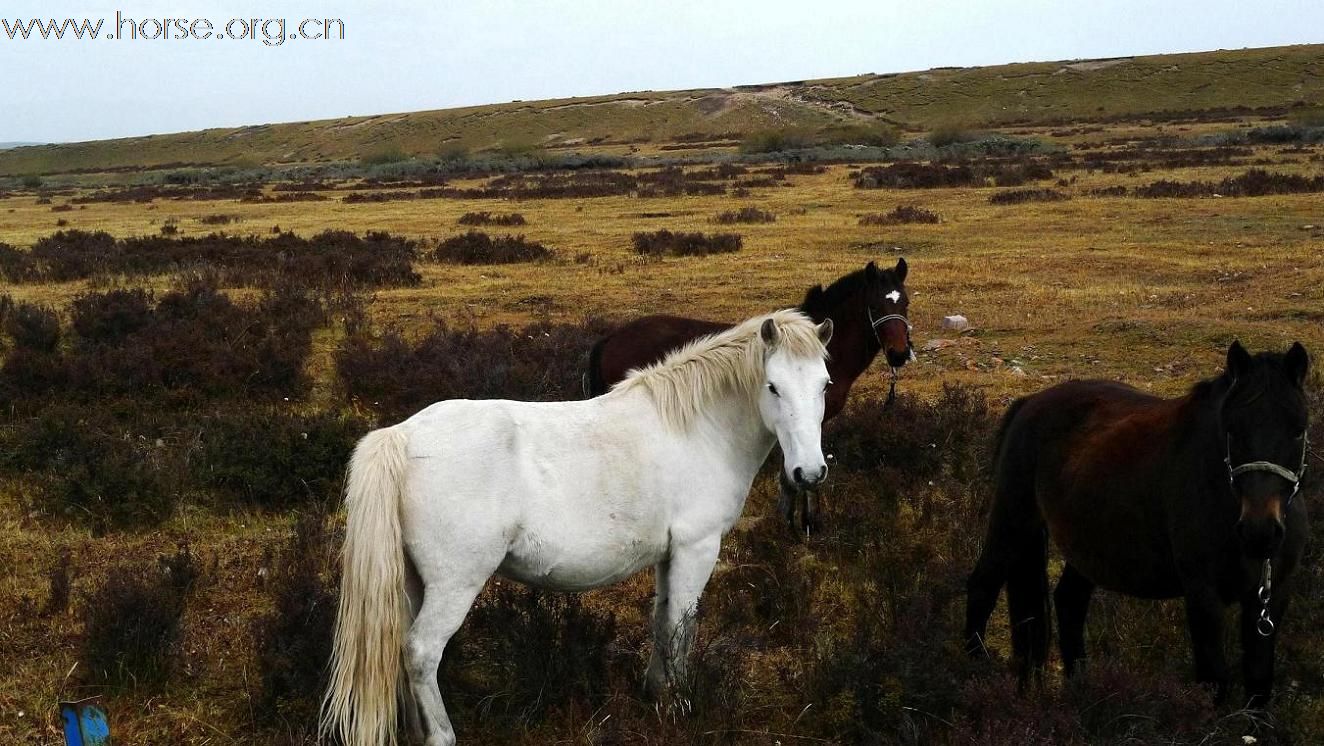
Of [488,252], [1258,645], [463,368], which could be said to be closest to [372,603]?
[1258,645]

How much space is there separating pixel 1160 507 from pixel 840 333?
3.91 meters

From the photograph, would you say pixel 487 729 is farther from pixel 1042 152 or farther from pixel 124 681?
pixel 1042 152

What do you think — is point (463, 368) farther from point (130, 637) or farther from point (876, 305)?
point (130, 637)

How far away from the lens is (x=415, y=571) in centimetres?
372

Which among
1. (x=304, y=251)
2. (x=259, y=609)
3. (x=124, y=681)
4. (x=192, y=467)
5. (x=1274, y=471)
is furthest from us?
(x=304, y=251)

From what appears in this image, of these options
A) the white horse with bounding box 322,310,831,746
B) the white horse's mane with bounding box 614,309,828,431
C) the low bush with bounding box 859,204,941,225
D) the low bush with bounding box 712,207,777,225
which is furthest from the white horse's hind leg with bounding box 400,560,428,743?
the low bush with bounding box 712,207,777,225

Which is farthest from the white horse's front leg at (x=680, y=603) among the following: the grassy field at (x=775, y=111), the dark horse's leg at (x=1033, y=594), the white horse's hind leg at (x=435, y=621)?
the grassy field at (x=775, y=111)

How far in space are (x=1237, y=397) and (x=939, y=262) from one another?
Answer: 1402 cm

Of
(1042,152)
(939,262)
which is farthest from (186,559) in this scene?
(1042,152)

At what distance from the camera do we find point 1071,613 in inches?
178

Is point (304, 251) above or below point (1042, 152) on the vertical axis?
below

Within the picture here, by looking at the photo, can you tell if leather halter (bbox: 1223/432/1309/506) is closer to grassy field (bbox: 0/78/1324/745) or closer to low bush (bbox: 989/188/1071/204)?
grassy field (bbox: 0/78/1324/745)

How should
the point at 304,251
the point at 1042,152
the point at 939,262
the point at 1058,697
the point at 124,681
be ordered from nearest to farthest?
the point at 1058,697 → the point at 124,681 → the point at 939,262 → the point at 304,251 → the point at 1042,152

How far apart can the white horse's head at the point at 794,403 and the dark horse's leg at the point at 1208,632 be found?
140cm
